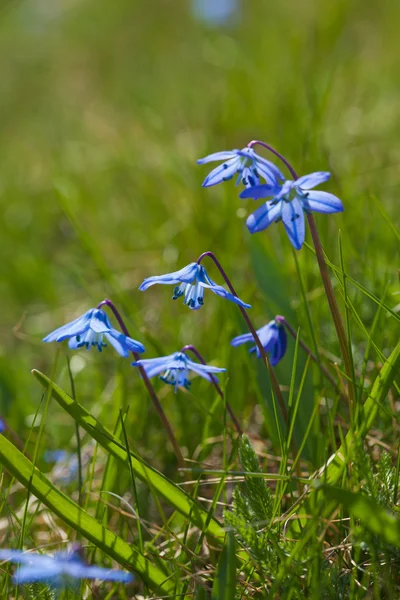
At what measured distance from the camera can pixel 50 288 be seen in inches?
146

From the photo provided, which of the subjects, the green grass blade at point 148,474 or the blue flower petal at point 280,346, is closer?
the green grass blade at point 148,474

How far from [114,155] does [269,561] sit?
408cm

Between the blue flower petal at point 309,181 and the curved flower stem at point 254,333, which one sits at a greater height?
the blue flower petal at point 309,181

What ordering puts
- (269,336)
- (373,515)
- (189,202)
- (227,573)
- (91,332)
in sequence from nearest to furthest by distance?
(373,515) < (227,573) < (91,332) < (269,336) < (189,202)

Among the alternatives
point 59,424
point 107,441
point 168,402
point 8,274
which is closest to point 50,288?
point 8,274

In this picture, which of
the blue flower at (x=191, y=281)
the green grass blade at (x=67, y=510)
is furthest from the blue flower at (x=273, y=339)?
the green grass blade at (x=67, y=510)

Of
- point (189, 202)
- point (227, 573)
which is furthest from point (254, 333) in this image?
point (189, 202)

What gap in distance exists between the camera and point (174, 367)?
1.70m

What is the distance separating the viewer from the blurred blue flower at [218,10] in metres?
7.02

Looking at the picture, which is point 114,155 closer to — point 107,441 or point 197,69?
point 197,69

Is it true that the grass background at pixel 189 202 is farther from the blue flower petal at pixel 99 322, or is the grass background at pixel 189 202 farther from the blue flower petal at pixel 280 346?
the blue flower petal at pixel 99 322

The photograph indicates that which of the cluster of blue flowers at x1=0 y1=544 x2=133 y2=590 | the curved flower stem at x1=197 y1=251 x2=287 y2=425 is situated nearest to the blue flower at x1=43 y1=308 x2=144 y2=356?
the curved flower stem at x1=197 y1=251 x2=287 y2=425

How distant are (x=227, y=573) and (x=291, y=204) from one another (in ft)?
2.55

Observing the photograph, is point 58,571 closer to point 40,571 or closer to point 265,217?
point 40,571
